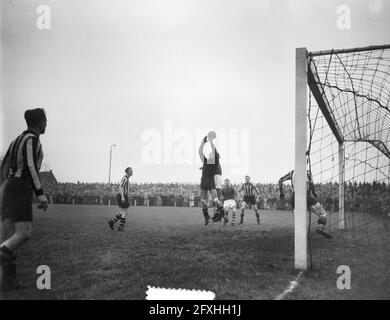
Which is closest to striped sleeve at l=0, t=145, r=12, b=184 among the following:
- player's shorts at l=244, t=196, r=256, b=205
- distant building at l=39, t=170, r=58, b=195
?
player's shorts at l=244, t=196, r=256, b=205

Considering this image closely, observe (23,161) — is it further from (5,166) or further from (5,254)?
(5,254)

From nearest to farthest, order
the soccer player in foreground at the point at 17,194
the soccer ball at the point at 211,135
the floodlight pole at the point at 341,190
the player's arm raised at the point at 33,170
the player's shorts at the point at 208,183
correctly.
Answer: the soccer player in foreground at the point at 17,194
the player's arm raised at the point at 33,170
the soccer ball at the point at 211,135
the player's shorts at the point at 208,183
the floodlight pole at the point at 341,190

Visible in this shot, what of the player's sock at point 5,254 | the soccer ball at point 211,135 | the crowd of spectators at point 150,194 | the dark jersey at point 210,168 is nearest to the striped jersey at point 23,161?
the player's sock at point 5,254

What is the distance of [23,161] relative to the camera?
3.73m

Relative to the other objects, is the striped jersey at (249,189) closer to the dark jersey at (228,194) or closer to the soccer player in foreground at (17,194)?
the dark jersey at (228,194)

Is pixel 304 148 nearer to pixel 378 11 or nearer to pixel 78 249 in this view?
pixel 378 11

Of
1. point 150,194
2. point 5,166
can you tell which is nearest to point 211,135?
point 5,166

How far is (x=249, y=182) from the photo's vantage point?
13.9 m

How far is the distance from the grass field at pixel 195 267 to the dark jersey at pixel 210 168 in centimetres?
167

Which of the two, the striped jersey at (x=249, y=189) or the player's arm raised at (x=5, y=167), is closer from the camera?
the player's arm raised at (x=5, y=167)

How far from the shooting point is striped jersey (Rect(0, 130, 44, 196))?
12.2ft

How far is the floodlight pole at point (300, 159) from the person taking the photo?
14.6 feet

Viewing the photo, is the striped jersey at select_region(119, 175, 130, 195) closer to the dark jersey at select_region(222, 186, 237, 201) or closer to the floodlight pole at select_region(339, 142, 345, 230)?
the dark jersey at select_region(222, 186, 237, 201)

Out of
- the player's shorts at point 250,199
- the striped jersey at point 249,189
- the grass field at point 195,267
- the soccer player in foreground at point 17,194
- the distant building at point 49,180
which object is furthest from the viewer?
the distant building at point 49,180
